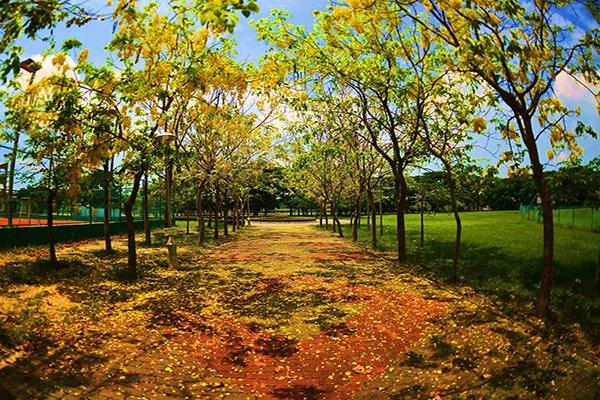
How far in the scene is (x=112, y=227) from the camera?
93.8 feet

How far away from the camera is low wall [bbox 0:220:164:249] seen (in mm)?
17219

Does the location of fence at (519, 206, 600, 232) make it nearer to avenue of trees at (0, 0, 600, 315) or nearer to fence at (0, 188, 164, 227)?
avenue of trees at (0, 0, 600, 315)

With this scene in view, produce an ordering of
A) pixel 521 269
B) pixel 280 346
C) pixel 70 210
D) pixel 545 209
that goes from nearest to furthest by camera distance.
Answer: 1. pixel 280 346
2. pixel 545 209
3. pixel 521 269
4. pixel 70 210

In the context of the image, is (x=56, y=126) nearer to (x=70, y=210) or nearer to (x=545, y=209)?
(x=545, y=209)

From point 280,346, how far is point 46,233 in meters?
15.6

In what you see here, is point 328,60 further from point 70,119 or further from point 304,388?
point 304,388

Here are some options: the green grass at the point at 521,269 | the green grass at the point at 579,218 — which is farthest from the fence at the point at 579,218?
the green grass at the point at 521,269

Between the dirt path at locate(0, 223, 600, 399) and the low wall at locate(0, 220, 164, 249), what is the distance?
5.35 m

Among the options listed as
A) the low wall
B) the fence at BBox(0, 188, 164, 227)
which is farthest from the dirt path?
the fence at BBox(0, 188, 164, 227)

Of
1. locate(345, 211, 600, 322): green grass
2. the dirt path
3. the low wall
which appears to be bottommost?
the dirt path


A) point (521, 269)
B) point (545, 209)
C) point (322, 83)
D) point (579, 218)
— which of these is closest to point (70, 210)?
point (322, 83)

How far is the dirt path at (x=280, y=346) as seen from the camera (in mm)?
6496

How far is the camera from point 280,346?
853 cm

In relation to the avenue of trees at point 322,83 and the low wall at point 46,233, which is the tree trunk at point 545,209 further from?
the low wall at point 46,233
